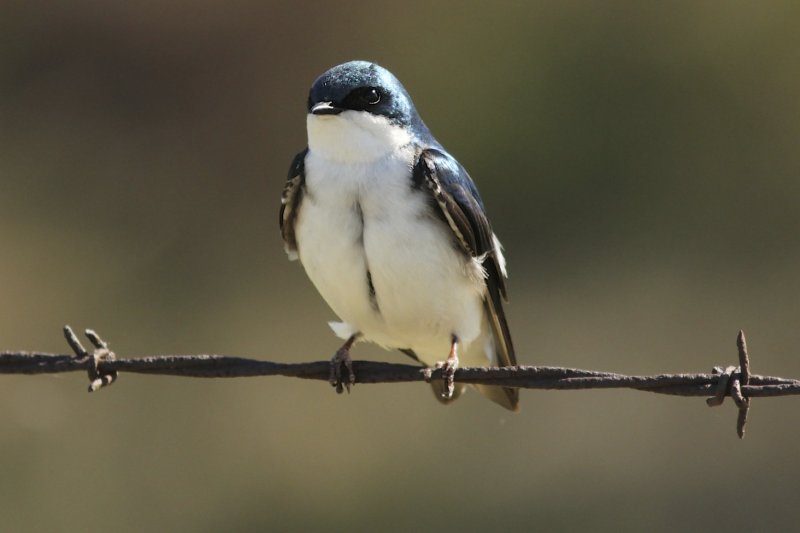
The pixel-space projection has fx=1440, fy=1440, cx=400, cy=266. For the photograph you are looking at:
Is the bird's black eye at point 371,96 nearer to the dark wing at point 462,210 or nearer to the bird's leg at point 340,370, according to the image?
the dark wing at point 462,210

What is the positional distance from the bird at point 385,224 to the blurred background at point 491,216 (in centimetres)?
281

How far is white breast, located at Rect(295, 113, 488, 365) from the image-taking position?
4.22 metres

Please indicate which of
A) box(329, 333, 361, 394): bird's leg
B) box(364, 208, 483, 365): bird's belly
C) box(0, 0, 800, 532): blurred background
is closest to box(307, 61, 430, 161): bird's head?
box(364, 208, 483, 365): bird's belly

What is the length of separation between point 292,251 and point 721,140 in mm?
6355

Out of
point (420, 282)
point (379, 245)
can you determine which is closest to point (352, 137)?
point (379, 245)

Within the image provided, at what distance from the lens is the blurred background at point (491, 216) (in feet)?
23.9

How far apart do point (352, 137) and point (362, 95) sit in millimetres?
151

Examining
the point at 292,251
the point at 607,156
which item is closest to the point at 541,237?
the point at 607,156

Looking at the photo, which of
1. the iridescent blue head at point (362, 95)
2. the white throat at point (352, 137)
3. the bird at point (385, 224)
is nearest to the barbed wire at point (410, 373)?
the bird at point (385, 224)

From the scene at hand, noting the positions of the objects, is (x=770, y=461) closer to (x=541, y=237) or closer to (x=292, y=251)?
(x=541, y=237)

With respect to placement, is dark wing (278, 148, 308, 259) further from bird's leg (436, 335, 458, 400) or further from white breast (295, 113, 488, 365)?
bird's leg (436, 335, 458, 400)

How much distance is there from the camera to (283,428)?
25.1ft

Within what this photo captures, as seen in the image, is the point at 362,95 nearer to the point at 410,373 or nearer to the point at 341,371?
the point at 341,371

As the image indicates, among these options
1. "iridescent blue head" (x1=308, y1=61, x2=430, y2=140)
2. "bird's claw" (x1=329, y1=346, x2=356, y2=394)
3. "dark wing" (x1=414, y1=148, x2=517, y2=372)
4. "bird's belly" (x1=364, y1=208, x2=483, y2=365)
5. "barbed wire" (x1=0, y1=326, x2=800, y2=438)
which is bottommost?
"barbed wire" (x1=0, y1=326, x2=800, y2=438)
